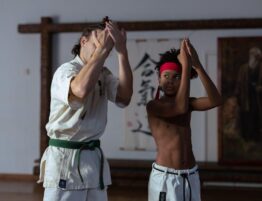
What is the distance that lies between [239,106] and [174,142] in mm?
2651

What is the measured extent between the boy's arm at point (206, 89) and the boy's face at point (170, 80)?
124 mm

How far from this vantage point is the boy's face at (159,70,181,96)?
224 cm

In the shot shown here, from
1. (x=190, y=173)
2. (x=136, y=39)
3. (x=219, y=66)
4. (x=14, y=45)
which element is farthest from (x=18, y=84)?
(x=190, y=173)

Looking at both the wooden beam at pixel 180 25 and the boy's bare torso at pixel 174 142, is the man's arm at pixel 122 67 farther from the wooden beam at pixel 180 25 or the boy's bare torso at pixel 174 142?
the wooden beam at pixel 180 25

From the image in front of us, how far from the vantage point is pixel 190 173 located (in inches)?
84.1

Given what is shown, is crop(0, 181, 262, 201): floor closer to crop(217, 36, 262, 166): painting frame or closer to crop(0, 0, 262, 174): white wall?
crop(217, 36, 262, 166): painting frame

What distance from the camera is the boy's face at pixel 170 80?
2.24 m

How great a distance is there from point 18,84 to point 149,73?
5.25 feet

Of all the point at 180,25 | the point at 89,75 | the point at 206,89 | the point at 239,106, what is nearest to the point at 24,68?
the point at 180,25

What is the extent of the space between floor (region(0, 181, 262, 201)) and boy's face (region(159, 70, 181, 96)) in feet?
7.04

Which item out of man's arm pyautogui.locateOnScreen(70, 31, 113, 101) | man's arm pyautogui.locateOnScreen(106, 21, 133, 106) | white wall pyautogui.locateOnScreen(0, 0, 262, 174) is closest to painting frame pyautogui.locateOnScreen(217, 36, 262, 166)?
white wall pyautogui.locateOnScreen(0, 0, 262, 174)

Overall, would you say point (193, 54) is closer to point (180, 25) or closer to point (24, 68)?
point (180, 25)

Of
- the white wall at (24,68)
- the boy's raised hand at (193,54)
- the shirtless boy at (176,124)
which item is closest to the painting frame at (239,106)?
the white wall at (24,68)

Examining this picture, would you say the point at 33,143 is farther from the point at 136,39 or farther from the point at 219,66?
the point at 219,66
